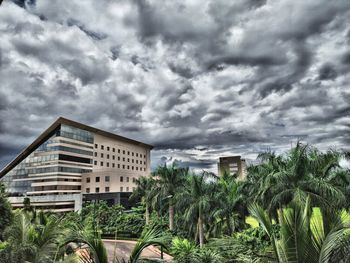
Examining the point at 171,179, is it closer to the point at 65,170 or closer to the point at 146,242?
the point at 146,242

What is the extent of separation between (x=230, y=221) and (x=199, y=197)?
3.80 m

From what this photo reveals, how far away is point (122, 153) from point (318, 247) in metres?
83.1

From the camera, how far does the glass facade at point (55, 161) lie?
6456 centimetres

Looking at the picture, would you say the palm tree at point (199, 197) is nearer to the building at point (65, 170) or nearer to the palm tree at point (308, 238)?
the palm tree at point (308, 238)

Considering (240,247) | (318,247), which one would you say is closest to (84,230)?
(240,247)

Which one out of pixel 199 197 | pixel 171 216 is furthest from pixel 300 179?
pixel 171 216

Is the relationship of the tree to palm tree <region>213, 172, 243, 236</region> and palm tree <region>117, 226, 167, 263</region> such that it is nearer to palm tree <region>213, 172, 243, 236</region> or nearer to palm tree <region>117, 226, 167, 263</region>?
palm tree <region>117, 226, 167, 263</region>

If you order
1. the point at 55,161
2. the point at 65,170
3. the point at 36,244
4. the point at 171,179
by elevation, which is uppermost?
the point at 55,161

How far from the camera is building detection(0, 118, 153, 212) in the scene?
206ft

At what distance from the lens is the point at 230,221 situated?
25.9 meters

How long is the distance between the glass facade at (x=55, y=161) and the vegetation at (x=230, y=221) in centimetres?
2484

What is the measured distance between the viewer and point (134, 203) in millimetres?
54594

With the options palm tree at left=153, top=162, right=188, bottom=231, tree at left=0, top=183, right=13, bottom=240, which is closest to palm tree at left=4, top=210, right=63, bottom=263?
tree at left=0, top=183, right=13, bottom=240

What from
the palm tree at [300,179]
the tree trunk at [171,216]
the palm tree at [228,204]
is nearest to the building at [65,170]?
the tree trunk at [171,216]
